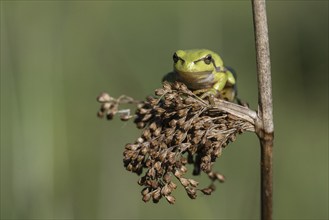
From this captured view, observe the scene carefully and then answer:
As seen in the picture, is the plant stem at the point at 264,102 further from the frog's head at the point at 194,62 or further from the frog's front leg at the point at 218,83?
the frog's head at the point at 194,62

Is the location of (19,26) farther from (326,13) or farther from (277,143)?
(326,13)

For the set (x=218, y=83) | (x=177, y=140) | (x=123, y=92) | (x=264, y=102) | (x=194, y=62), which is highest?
(x=123, y=92)

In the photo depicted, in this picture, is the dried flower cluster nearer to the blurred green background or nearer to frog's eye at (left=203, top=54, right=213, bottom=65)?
frog's eye at (left=203, top=54, right=213, bottom=65)

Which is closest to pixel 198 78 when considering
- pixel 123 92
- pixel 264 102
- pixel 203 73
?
pixel 203 73

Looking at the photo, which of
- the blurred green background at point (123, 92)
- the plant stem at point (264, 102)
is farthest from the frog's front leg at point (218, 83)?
the blurred green background at point (123, 92)

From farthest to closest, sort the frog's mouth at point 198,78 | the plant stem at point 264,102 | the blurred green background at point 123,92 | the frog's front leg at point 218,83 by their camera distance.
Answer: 1. the blurred green background at point 123,92
2. the frog's mouth at point 198,78
3. the frog's front leg at point 218,83
4. the plant stem at point 264,102

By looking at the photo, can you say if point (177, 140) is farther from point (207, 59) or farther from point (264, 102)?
point (207, 59)

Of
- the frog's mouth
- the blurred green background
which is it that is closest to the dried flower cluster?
the frog's mouth
